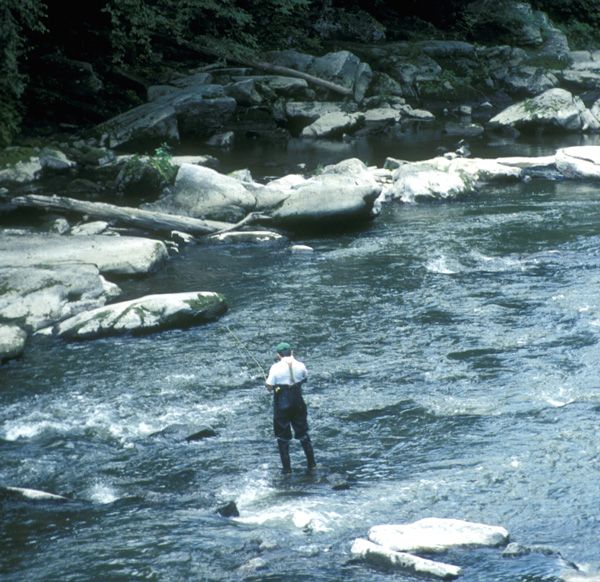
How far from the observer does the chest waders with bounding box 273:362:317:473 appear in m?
9.47

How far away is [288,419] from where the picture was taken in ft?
31.1

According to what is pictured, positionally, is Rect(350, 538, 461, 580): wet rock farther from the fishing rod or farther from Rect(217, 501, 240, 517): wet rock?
the fishing rod

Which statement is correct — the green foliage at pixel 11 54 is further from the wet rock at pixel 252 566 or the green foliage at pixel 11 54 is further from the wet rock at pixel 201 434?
the wet rock at pixel 252 566

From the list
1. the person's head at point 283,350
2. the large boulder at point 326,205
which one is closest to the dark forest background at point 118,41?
the large boulder at point 326,205

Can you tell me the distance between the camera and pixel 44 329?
14.2 m

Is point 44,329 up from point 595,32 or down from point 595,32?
down

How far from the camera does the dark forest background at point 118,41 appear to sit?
25.2m

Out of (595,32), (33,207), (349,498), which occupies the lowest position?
(349,498)

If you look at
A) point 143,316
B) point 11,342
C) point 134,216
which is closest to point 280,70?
point 134,216

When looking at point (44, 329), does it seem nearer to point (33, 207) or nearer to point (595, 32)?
point (33, 207)

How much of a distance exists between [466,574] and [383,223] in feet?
44.6

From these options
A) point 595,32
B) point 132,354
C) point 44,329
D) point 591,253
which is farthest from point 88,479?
point 595,32

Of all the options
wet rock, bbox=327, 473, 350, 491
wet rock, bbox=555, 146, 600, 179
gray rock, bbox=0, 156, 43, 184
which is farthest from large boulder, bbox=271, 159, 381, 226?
wet rock, bbox=327, 473, 350, 491

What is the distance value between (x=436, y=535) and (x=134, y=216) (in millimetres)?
12799
